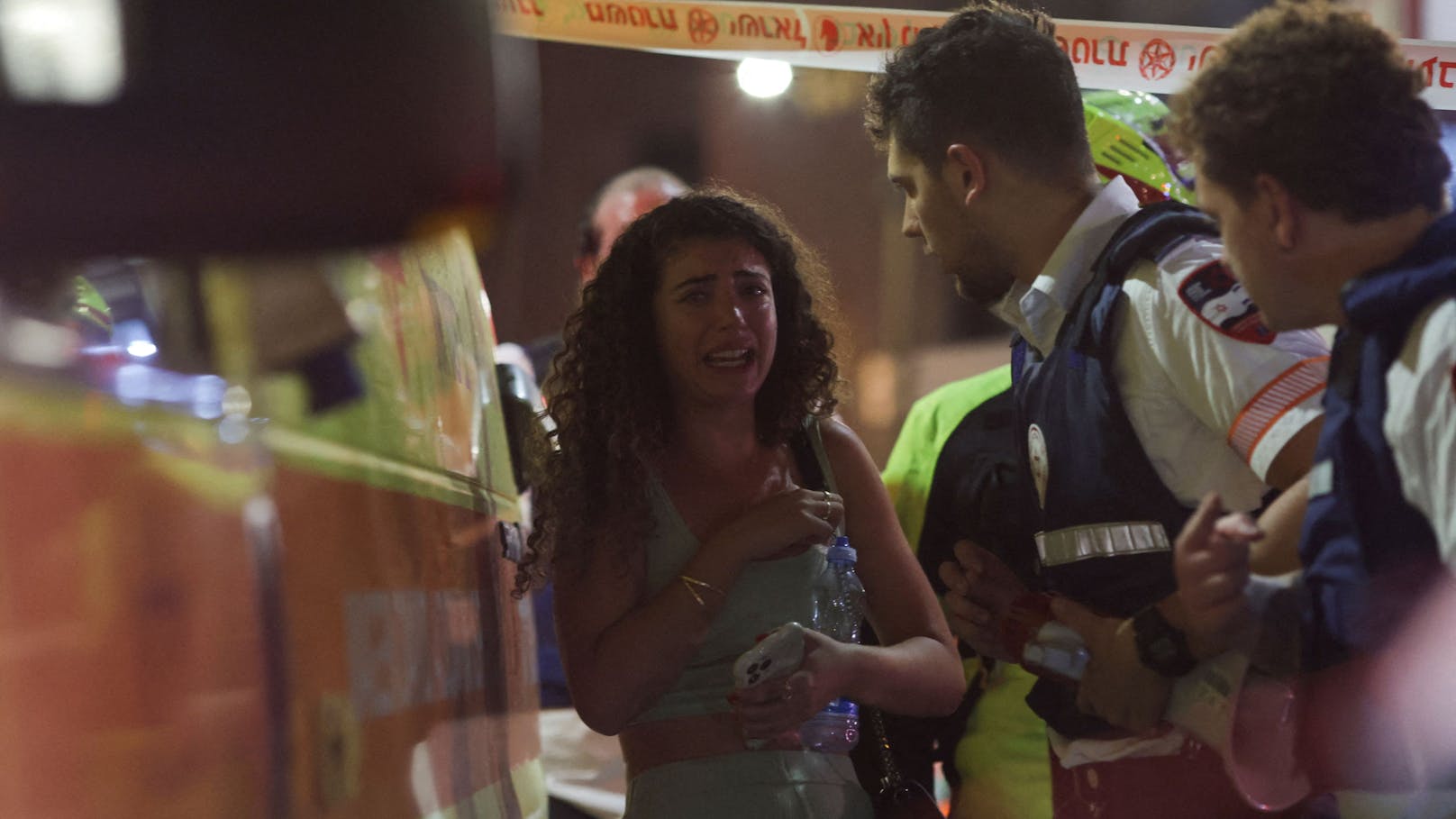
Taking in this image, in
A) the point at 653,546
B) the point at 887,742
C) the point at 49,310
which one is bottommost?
the point at 887,742

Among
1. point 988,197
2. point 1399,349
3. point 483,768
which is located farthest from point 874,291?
point 1399,349

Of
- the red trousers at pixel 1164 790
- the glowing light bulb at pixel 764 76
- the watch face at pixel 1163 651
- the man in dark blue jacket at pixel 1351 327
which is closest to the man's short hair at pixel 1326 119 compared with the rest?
the man in dark blue jacket at pixel 1351 327

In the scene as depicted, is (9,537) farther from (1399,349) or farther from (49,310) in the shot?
(1399,349)

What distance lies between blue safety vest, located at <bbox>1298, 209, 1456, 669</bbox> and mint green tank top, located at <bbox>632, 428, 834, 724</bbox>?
0.76 meters

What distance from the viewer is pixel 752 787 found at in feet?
5.77

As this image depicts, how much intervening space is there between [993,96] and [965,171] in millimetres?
88

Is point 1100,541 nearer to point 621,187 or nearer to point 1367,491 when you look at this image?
point 1367,491

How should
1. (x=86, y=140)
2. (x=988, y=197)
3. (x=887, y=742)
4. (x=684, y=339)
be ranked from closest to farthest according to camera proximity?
(x=86, y=140) < (x=988, y=197) < (x=684, y=339) < (x=887, y=742)

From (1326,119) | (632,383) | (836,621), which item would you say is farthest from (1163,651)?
(632,383)

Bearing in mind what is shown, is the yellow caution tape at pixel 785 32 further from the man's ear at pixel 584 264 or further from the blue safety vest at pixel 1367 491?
the man's ear at pixel 584 264

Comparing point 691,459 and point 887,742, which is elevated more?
point 691,459

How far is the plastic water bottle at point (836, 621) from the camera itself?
5.65 feet

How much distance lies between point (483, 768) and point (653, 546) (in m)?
0.43

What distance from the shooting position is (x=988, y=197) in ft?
5.09
